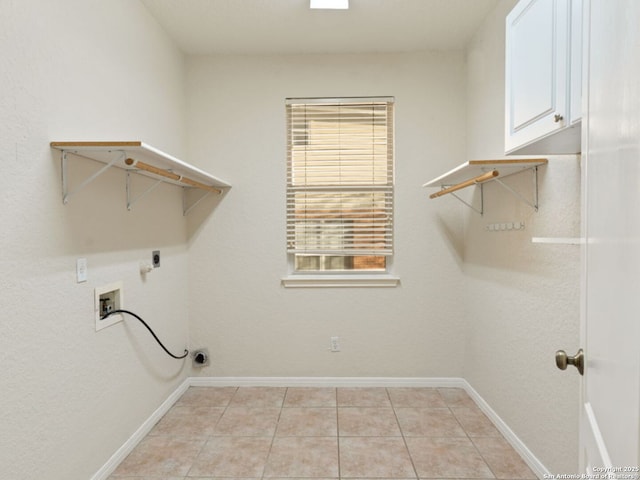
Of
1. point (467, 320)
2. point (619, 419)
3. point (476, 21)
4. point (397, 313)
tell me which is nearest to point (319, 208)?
point (397, 313)

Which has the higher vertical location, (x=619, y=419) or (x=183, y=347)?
(x=619, y=419)

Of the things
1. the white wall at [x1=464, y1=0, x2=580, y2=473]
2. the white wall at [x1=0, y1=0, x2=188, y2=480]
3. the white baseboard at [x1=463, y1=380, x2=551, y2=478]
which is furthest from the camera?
the white baseboard at [x1=463, y1=380, x2=551, y2=478]

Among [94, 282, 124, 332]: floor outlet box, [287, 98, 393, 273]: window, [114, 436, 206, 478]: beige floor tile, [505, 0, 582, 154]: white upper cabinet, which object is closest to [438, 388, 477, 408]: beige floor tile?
[287, 98, 393, 273]: window

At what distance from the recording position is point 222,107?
3.11m

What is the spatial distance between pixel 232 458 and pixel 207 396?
0.89 meters

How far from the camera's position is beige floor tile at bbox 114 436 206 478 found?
204cm

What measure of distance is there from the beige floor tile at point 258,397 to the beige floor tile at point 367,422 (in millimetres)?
503

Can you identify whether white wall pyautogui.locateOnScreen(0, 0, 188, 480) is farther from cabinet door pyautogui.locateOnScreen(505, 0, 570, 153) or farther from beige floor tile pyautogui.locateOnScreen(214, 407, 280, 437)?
cabinet door pyautogui.locateOnScreen(505, 0, 570, 153)

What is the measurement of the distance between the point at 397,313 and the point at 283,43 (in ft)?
7.47

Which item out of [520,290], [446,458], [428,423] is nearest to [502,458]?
[446,458]

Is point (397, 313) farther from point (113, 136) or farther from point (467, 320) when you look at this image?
point (113, 136)

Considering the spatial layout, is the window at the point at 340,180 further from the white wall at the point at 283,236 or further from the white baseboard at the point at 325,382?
the white baseboard at the point at 325,382

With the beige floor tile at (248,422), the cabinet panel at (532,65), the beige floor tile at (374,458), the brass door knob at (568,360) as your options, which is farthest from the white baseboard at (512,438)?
the cabinet panel at (532,65)

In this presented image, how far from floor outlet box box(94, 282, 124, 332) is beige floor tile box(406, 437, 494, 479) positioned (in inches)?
71.0
